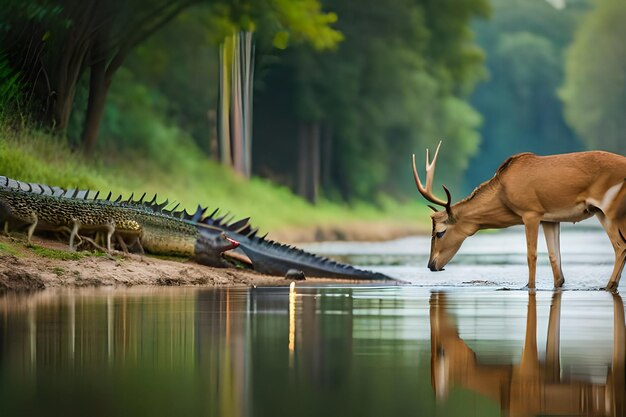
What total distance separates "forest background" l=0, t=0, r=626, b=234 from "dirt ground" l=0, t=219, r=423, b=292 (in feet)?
20.0

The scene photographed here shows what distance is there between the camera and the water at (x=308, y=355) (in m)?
5.54

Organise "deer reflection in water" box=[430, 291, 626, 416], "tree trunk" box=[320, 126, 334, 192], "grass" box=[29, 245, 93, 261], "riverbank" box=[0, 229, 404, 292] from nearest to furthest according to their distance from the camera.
Result: "deer reflection in water" box=[430, 291, 626, 416] < "riverbank" box=[0, 229, 404, 292] < "grass" box=[29, 245, 93, 261] < "tree trunk" box=[320, 126, 334, 192]

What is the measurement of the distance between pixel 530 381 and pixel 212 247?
10407 millimetres

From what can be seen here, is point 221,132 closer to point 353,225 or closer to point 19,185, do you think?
point 353,225

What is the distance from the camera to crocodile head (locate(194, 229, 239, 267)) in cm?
1627

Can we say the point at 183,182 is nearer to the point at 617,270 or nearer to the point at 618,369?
the point at 617,270

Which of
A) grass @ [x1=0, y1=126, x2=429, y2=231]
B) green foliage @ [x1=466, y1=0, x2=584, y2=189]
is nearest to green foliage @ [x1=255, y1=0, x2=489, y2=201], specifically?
grass @ [x1=0, y1=126, x2=429, y2=231]

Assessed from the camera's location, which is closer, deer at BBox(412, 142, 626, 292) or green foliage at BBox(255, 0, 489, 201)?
deer at BBox(412, 142, 626, 292)

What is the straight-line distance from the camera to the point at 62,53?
25.9m

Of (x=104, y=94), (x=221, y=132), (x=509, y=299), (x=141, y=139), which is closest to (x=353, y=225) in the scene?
(x=221, y=132)

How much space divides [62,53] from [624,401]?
21.4m

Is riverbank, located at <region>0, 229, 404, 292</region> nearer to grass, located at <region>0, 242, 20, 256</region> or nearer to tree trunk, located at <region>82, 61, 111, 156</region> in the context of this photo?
grass, located at <region>0, 242, 20, 256</region>

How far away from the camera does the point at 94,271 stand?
1396cm

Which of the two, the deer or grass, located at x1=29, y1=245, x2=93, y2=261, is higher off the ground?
the deer
